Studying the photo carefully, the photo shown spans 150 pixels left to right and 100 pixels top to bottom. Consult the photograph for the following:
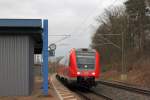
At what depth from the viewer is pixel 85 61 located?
2794 centimetres

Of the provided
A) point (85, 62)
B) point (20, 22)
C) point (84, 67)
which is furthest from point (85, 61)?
point (20, 22)

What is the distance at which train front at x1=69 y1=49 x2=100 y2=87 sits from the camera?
27328 mm

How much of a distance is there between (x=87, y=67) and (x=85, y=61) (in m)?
0.48

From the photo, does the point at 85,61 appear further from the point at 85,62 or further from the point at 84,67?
the point at 84,67

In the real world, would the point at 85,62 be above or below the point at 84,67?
above

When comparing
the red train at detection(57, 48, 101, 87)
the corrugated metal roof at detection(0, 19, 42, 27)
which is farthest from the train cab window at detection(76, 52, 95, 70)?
the corrugated metal roof at detection(0, 19, 42, 27)

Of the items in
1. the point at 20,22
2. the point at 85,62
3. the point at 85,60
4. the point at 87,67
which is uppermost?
the point at 20,22

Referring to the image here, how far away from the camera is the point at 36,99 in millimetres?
19812

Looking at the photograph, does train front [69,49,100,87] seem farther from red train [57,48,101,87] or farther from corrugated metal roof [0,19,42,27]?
corrugated metal roof [0,19,42,27]

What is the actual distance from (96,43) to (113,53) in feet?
17.7

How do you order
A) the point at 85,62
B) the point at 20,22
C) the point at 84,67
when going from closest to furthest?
the point at 20,22 < the point at 84,67 < the point at 85,62

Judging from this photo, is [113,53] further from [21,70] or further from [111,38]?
[21,70]

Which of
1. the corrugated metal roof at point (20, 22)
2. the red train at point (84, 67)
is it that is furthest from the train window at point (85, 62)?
the corrugated metal roof at point (20, 22)

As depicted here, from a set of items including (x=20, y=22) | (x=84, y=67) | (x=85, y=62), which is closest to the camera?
(x=20, y=22)
